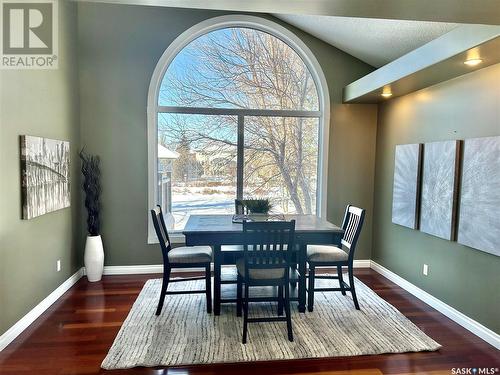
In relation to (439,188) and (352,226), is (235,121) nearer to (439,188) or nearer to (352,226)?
(352,226)

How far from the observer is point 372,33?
374 cm

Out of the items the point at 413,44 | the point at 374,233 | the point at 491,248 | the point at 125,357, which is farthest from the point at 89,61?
the point at 491,248

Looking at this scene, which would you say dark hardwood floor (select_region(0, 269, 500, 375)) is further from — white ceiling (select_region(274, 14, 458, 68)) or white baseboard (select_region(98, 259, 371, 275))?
white ceiling (select_region(274, 14, 458, 68))

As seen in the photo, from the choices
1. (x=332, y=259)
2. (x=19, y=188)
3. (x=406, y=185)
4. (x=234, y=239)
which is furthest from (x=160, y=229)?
(x=406, y=185)

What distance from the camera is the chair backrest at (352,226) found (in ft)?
10.9

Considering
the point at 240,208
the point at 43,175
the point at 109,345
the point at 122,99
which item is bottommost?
the point at 109,345

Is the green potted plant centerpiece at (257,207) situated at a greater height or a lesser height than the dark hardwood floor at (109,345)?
greater

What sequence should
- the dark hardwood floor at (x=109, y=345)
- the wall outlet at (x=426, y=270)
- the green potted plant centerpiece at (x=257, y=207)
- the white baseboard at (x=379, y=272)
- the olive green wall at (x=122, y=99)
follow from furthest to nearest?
the olive green wall at (x=122, y=99), the green potted plant centerpiece at (x=257, y=207), the wall outlet at (x=426, y=270), the white baseboard at (x=379, y=272), the dark hardwood floor at (x=109, y=345)

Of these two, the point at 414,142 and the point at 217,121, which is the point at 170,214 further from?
the point at 414,142

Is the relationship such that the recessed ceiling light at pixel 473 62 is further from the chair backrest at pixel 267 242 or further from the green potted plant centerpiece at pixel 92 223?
the green potted plant centerpiece at pixel 92 223

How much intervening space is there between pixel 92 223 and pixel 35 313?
1.23 metres

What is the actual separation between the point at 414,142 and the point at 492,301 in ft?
6.04

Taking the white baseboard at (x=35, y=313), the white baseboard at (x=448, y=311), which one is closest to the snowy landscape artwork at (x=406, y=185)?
the white baseboard at (x=448, y=311)

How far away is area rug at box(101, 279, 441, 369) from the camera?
8.30 ft
